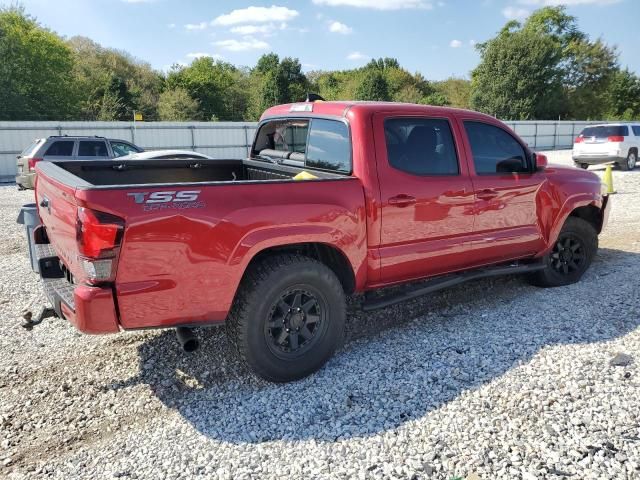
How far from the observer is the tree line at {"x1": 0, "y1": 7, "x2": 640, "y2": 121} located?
37.0 meters

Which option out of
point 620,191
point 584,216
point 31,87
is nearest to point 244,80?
point 31,87

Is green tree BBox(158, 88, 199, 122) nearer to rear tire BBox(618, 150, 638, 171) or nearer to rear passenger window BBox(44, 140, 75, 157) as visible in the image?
rear passenger window BBox(44, 140, 75, 157)

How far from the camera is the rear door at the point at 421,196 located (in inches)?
156

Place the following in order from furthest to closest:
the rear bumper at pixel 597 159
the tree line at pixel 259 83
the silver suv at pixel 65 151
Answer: the tree line at pixel 259 83 < the rear bumper at pixel 597 159 < the silver suv at pixel 65 151

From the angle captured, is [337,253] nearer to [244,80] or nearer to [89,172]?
[89,172]

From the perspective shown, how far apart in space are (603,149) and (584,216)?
47.7ft

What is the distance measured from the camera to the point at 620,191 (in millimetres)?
13508

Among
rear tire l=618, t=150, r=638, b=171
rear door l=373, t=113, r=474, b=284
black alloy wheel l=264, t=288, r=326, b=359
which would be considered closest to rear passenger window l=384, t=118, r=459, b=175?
rear door l=373, t=113, r=474, b=284

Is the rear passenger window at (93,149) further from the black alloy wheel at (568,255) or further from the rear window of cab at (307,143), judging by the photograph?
the black alloy wheel at (568,255)

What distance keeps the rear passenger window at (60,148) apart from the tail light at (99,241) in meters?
12.4

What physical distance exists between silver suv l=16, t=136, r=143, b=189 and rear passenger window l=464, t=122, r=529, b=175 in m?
11.3

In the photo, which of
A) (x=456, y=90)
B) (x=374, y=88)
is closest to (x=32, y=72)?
(x=374, y=88)

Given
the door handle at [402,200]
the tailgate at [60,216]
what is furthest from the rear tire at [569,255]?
Result: the tailgate at [60,216]

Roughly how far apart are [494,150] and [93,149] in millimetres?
12172
